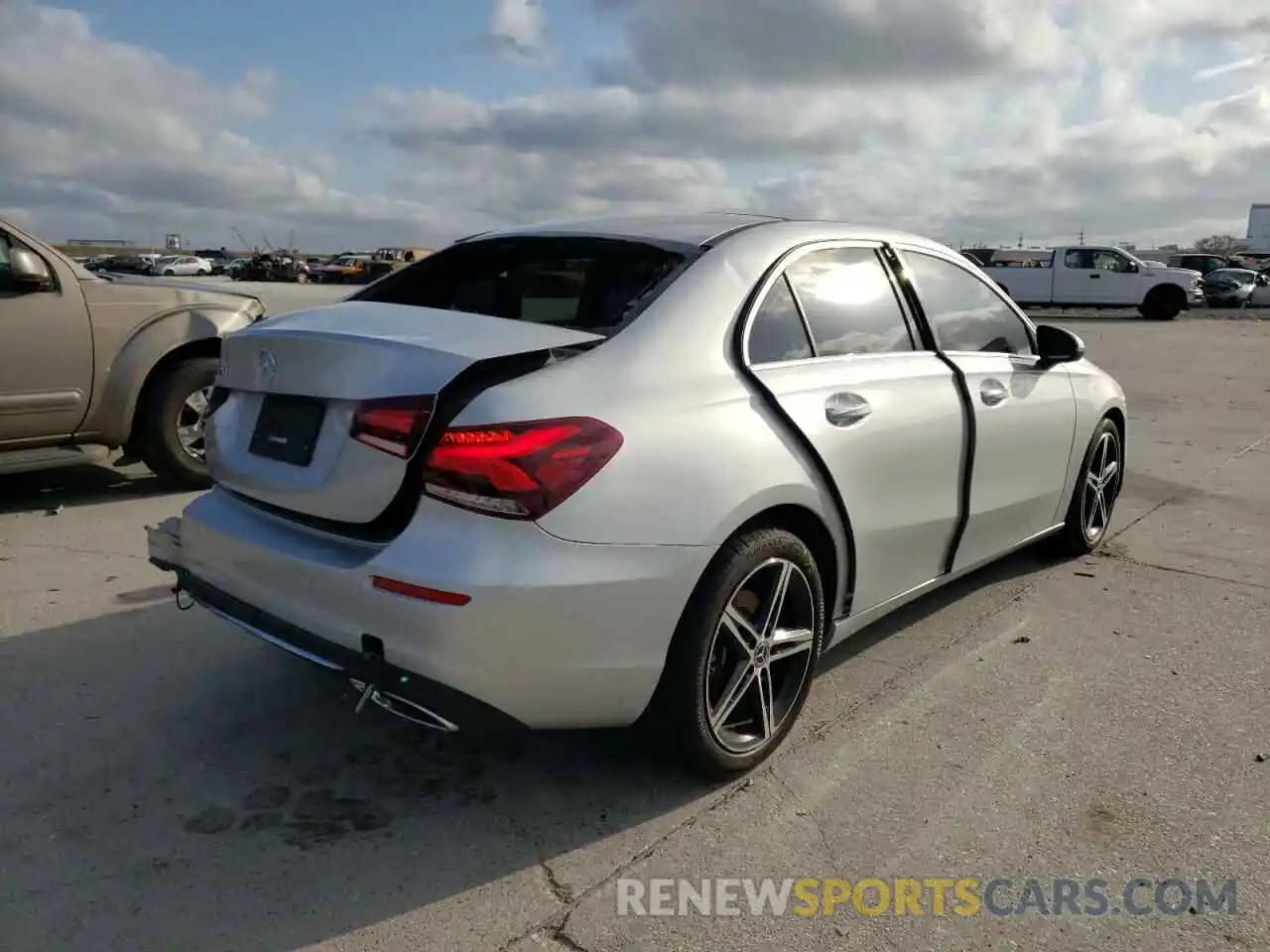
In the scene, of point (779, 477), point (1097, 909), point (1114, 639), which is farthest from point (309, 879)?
point (1114, 639)

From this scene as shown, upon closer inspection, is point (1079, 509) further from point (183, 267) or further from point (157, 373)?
point (183, 267)

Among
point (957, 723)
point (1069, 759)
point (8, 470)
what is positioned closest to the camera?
point (1069, 759)

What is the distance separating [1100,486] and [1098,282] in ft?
90.0

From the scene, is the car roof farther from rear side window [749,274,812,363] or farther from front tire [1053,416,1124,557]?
front tire [1053,416,1124,557]

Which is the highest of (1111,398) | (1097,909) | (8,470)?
(1111,398)

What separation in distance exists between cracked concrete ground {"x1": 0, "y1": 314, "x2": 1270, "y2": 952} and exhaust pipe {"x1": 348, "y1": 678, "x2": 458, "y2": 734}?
15.1 inches

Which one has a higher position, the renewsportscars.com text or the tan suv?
the tan suv

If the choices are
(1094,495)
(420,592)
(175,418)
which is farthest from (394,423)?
(175,418)

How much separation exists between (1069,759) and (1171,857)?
0.52m

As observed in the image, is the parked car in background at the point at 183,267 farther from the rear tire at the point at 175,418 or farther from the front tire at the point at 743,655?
the front tire at the point at 743,655

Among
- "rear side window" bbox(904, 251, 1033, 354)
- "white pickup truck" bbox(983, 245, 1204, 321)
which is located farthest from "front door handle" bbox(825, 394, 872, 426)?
"white pickup truck" bbox(983, 245, 1204, 321)

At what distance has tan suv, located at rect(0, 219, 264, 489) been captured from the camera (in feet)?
18.8

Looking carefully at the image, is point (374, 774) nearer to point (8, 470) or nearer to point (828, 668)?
point (828, 668)

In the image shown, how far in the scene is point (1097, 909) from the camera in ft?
8.15
